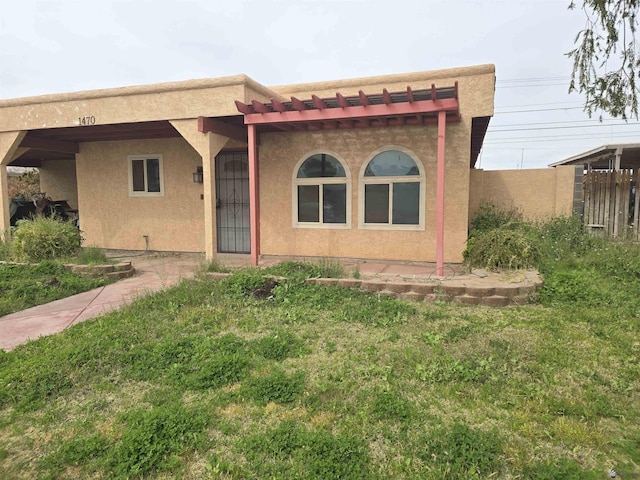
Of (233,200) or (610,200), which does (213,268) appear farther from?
(610,200)

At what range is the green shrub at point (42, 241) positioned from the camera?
775cm

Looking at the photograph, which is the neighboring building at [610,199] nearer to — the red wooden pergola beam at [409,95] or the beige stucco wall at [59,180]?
the red wooden pergola beam at [409,95]

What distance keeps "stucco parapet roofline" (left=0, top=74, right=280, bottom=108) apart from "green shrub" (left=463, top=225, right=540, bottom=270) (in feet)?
16.6

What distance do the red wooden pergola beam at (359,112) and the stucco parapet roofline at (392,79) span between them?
3.87 ft

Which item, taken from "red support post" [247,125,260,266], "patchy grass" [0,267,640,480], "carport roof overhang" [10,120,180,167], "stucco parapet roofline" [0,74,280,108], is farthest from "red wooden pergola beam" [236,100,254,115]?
"patchy grass" [0,267,640,480]

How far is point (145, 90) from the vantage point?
8109 millimetres

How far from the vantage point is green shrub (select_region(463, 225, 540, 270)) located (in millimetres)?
6465

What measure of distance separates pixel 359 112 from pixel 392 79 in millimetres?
2187

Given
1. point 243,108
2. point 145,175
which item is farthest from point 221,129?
point 145,175

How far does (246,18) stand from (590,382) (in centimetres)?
926

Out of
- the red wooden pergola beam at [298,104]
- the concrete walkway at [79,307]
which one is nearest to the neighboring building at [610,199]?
the red wooden pergola beam at [298,104]

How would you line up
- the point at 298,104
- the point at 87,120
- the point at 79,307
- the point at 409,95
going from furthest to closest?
the point at 87,120 → the point at 298,104 → the point at 409,95 → the point at 79,307

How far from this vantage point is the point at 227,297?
570 cm

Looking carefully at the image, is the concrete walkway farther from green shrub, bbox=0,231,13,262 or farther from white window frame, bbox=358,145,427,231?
white window frame, bbox=358,145,427,231
